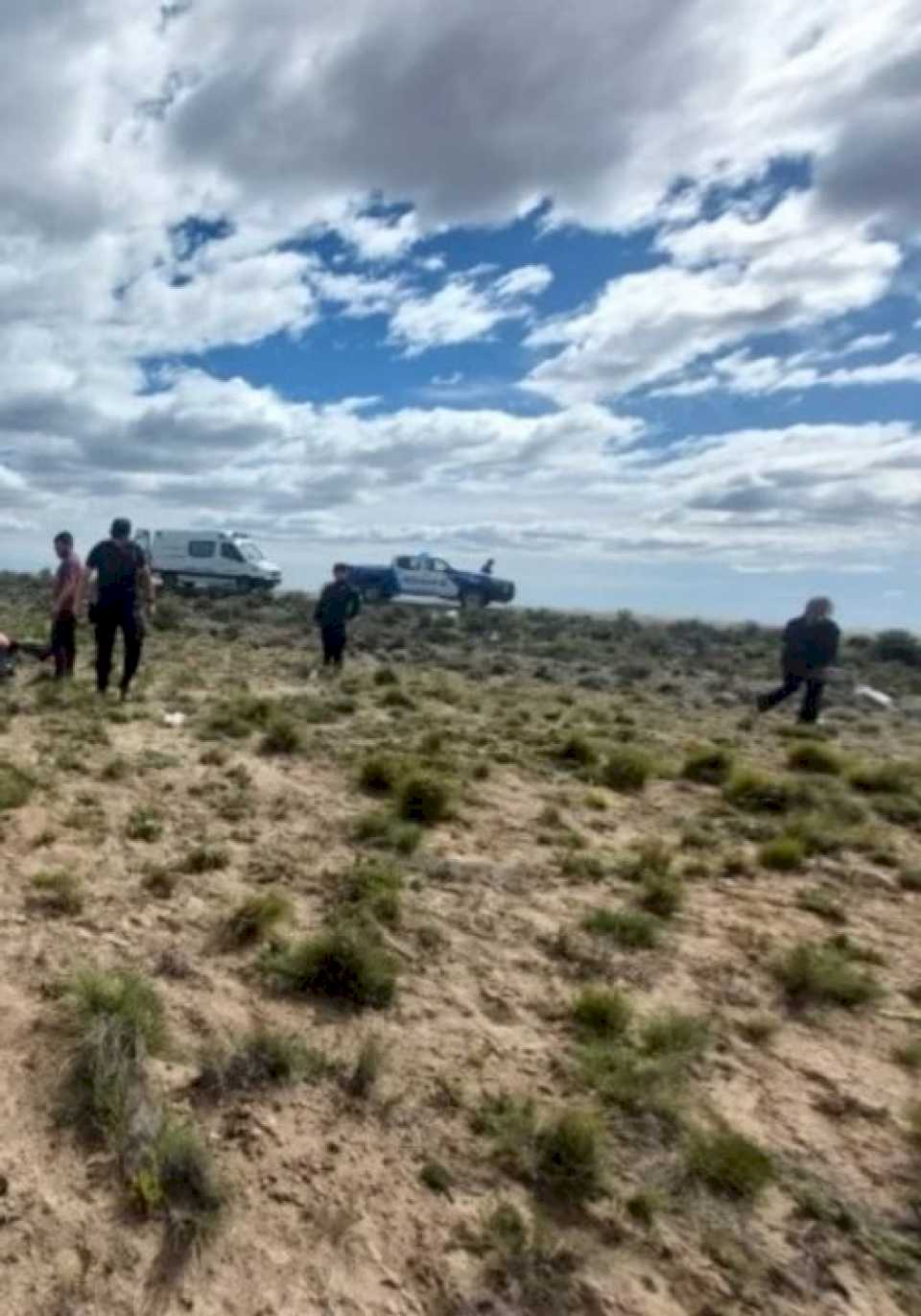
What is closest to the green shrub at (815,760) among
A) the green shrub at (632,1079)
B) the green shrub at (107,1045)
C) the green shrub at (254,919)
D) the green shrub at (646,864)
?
the green shrub at (646,864)

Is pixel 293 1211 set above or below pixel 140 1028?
below

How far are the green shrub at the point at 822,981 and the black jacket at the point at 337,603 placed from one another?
1221 cm

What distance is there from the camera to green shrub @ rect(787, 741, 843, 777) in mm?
10891

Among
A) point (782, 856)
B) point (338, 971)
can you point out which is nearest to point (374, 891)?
point (338, 971)

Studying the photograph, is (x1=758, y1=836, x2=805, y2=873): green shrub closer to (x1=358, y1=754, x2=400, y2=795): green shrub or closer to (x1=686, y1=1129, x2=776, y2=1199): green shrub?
(x1=358, y1=754, x2=400, y2=795): green shrub

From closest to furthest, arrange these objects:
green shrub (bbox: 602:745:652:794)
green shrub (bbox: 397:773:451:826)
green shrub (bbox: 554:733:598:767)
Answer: green shrub (bbox: 397:773:451:826) < green shrub (bbox: 602:745:652:794) < green shrub (bbox: 554:733:598:767)

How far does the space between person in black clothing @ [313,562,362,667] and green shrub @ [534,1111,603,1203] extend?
13054 mm

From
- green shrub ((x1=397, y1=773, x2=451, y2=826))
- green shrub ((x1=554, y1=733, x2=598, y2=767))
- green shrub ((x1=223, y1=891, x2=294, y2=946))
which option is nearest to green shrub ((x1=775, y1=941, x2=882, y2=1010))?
green shrub ((x1=223, y1=891, x2=294, y2=946))

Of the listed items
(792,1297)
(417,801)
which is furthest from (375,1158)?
(417,801)

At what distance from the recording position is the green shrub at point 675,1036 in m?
4.66

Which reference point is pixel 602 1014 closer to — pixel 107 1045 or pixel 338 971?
pixel 338 971

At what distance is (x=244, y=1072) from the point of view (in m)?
4.18

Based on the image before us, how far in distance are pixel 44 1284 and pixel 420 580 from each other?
36377mm

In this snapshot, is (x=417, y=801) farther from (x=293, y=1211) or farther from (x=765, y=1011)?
(x=293, y=1211)
